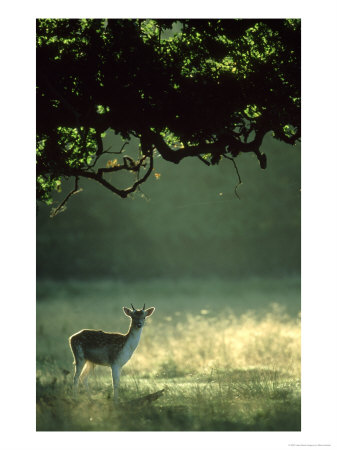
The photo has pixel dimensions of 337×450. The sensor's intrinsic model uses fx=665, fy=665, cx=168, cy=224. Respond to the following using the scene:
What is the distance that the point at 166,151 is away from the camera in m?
11.9

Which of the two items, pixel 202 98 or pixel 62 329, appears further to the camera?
pixel 62 329

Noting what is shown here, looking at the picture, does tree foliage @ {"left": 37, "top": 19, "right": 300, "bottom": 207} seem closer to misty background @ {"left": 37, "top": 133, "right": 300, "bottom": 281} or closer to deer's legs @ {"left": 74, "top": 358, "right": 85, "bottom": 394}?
deer's legs @ {"left": 74, "top": 358, "right": 85, "bottom": 394}

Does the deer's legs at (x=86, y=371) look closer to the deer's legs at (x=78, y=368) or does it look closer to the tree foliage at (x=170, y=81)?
the deer's legs at (x=78, y=368)

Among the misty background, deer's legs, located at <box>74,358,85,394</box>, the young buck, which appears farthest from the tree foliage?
the misty background

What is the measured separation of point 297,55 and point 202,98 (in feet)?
6.19

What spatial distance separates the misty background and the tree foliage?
665 centimetres

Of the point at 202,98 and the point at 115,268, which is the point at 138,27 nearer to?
the point at 202,98

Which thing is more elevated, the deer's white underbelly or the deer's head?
the deer's head

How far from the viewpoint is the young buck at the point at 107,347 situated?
461 inches

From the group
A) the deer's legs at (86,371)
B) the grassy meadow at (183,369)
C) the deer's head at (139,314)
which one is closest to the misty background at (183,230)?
the grassy meadow at (183,369)

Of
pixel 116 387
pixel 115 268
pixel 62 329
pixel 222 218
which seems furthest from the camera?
pixel 222 218

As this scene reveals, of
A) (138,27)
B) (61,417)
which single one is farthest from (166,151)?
(61,417)

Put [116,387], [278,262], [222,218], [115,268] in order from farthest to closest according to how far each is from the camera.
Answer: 1. [222,218]
2. [278,262]
3. [115,268]
4. [116,387]

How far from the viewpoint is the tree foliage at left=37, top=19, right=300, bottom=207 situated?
11422mm
